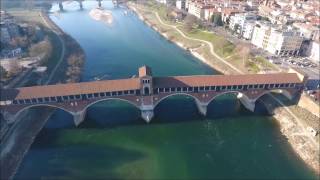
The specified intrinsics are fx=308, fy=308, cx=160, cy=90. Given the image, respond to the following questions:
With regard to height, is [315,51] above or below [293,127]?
above

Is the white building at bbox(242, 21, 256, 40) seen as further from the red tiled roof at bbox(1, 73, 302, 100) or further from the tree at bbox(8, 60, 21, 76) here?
the tree at bbox(8, 60, 21, 76)

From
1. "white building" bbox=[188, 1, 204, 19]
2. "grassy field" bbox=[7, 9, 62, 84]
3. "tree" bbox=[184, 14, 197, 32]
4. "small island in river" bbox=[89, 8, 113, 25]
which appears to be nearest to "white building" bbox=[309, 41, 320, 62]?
"tree" bbox=[184, 14, 197, 32]

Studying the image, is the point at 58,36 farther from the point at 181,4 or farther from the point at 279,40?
the point at 279,40

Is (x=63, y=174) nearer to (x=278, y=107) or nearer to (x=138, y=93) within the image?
(x=138, y=93)

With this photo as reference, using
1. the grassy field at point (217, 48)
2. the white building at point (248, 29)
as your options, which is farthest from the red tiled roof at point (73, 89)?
the white building at point (248, 29)

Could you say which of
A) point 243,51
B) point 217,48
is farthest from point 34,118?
point 217,48

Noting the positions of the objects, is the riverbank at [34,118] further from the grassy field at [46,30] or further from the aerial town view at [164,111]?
the aerial town view at [164,111]
